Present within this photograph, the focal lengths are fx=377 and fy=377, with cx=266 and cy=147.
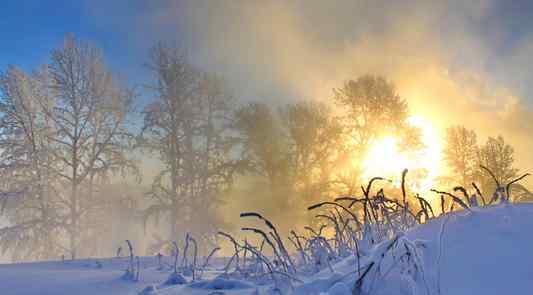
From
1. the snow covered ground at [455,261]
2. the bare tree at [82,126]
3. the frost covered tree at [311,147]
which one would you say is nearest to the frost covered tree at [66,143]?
the bare tree at [82,126]

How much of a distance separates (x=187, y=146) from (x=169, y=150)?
0.83 metres

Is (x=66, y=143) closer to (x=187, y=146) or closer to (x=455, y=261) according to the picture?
(x=187, y=146)

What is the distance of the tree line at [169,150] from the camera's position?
15.3 m

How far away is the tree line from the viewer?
50.3ft

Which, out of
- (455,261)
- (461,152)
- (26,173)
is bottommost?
(455,261)

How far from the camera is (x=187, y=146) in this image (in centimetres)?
1642

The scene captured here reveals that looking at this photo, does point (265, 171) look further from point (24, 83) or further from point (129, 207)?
point (24, 83)

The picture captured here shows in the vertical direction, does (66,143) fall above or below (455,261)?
above

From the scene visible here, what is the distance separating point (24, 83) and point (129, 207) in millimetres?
7125

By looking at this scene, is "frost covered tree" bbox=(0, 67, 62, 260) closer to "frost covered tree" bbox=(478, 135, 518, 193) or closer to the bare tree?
the bare tree

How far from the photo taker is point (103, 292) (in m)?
2.47

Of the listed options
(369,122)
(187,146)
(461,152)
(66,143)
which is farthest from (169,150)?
(461,152)

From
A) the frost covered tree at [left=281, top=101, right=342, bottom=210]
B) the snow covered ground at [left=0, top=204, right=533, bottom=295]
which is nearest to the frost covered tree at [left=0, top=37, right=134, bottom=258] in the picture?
the frost covered tree at [left=281, top=101, right=342, bottom=210]

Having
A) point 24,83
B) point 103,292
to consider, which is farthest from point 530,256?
point 24,83
